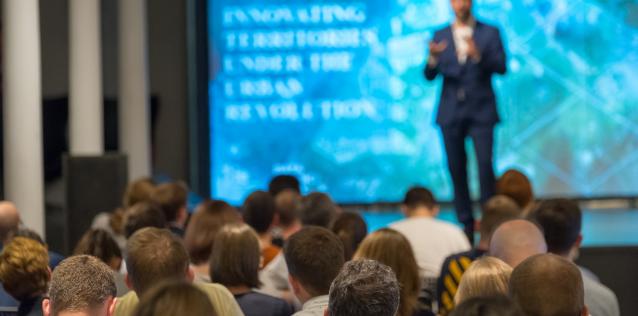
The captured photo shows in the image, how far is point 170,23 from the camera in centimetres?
1184

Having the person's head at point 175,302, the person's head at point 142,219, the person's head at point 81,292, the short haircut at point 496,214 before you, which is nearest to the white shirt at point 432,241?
the short haircut at point 496,214

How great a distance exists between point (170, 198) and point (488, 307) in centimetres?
440

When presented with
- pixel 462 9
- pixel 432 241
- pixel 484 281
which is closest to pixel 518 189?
pixel 432 241

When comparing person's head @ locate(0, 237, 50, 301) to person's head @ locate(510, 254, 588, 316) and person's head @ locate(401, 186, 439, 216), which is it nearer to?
person's head @ locate(510, 254, 588, 316)

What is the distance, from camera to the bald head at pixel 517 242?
4359 mm

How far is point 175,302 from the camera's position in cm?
217

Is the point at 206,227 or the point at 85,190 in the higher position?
the point at 206,227

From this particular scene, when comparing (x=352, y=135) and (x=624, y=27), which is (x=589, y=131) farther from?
(x=352, y=135)

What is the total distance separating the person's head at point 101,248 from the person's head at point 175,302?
8.38 feet

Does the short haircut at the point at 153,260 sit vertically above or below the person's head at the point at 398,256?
above

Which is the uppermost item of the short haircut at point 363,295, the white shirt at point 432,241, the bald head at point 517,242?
the short haircut at point 363,295

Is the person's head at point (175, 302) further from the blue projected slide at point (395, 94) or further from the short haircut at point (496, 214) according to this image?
the blue projected slide at point (395, 94)

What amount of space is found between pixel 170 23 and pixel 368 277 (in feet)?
29.5

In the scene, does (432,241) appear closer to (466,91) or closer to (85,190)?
(466,91)
